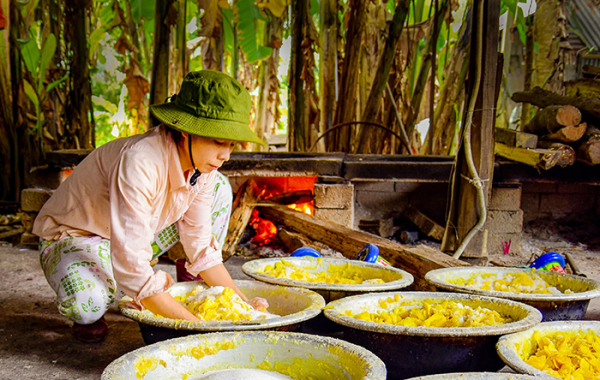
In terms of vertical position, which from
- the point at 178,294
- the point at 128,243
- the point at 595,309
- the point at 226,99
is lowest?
the point at 595,309

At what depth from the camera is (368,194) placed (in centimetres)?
420

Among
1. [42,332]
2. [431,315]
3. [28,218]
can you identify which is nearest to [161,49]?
[28,218]

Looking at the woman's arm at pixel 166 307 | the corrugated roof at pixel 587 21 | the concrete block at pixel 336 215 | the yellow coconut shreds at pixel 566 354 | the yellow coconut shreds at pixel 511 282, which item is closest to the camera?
the yellow coconut shreds at pixel 566 354

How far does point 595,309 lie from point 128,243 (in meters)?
2.34

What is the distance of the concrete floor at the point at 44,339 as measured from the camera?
1.81 m

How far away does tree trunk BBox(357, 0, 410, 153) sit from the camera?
12.8 ft

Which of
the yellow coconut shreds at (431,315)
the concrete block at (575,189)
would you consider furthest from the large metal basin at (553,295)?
the concrete block at (575,189)

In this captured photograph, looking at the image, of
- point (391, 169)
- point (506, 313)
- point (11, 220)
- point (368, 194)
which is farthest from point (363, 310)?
point (11, 220)

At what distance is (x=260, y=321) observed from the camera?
1.50m

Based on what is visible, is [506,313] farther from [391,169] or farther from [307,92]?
[307,92]

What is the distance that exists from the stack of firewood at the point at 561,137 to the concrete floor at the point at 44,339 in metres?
1.19

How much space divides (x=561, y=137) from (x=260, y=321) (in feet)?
10.1

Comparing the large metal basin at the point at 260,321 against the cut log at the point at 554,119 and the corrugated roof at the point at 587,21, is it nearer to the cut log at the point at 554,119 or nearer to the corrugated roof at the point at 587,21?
the cut log at the point at 554,119

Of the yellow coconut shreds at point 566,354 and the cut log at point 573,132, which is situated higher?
the cut log at point 573,132
